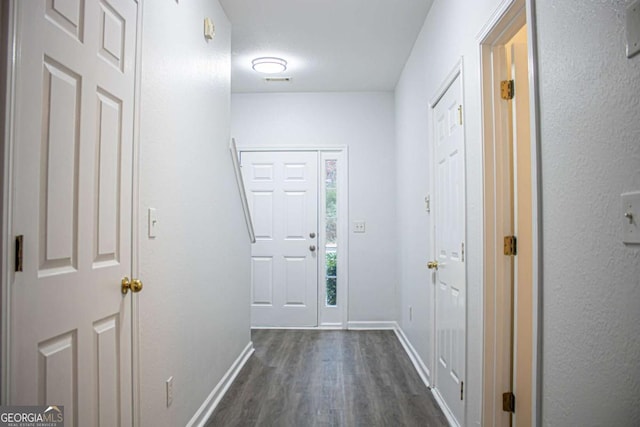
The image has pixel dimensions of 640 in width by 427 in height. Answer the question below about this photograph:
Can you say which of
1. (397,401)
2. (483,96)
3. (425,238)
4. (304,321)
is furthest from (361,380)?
(483,96)

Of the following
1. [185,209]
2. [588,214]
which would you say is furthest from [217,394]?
[588,214]

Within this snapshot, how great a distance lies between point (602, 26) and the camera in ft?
3.32

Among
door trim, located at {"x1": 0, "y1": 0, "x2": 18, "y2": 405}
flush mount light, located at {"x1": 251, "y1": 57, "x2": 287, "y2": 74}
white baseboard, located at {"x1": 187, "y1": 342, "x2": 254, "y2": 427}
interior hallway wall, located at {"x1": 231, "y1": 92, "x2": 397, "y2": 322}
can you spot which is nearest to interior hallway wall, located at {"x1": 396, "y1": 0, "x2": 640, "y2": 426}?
door trim, located at {"x1": 0, "y1": 0, "x2": 18, "y2": 405}

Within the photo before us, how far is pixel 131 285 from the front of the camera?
61.2 inches

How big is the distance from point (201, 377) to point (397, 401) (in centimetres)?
123

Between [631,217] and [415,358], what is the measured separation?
9.33ft

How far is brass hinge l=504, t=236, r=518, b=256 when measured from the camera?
1886 mm

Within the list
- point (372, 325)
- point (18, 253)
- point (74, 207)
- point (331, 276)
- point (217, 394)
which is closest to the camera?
point (18, 253)

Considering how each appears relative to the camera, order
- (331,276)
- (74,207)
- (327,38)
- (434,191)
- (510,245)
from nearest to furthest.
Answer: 1. (74,207)
2. (510,245)
3. (434,191)
4. (327,38)
5. (331,276)

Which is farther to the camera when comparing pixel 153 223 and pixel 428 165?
pixel 428 165

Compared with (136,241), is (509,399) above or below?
below

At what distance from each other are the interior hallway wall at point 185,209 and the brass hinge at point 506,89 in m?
1.51

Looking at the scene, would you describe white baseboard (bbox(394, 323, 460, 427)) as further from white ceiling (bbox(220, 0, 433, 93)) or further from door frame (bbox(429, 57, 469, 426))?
white ceiling (bbox(220, 0, 433, 93))

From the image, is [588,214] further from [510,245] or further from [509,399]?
[509,399]
